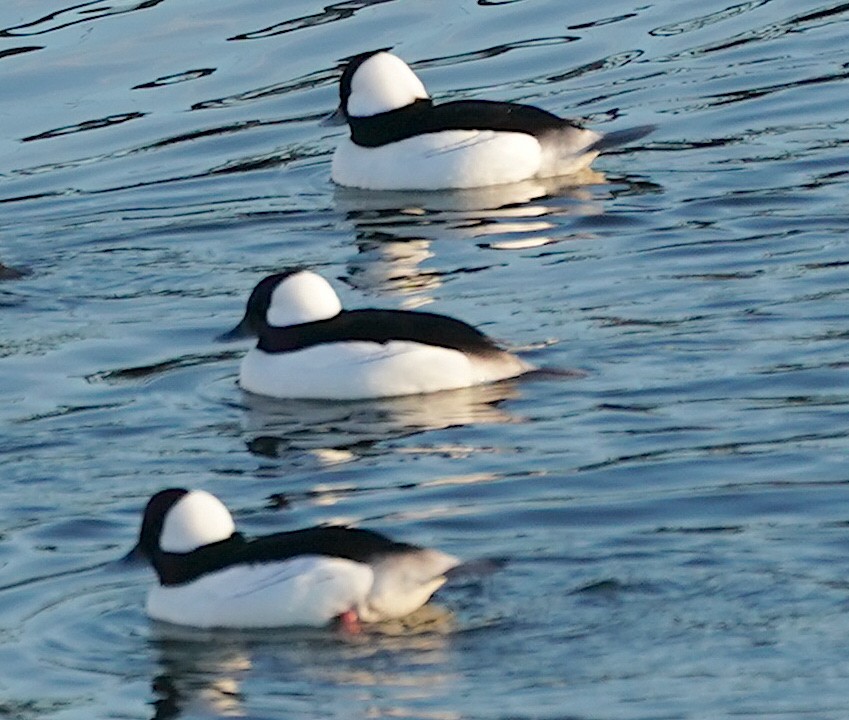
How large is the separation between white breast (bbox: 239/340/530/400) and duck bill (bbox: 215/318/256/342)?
1.47 ft

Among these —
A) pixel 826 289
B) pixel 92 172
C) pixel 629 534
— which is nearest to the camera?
pixel 629 534

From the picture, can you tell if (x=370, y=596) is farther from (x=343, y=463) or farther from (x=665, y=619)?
(x=343, y=463)

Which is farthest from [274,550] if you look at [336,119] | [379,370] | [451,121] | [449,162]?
[336,119]

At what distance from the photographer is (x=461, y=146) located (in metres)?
17.0

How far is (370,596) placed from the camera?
30.7ft

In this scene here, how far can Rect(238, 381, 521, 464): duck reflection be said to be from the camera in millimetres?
11877

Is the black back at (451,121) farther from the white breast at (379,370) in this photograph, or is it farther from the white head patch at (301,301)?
the white breast at (379,370)

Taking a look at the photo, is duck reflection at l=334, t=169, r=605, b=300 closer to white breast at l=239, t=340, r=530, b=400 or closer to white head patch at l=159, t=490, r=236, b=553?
white breast at l=239, t=340, r=530, b=400

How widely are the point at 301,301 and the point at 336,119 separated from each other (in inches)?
211

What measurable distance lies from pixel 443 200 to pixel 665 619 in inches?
312

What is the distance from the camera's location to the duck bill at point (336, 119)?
18.0m

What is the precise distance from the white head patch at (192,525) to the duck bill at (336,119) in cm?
840

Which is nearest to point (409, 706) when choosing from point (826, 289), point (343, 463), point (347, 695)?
point (347, 695)

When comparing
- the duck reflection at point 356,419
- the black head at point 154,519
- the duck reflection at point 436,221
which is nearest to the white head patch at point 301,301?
the duck reflection at point 356,419
